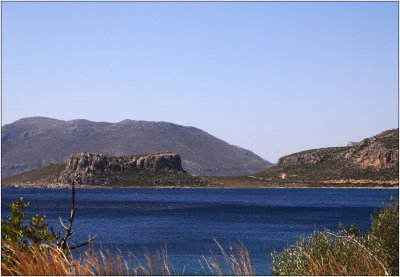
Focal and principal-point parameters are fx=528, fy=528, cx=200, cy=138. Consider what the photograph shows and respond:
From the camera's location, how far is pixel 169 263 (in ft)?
40.2

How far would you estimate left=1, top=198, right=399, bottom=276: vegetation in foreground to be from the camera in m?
6.83

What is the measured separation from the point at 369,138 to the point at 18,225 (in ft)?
630

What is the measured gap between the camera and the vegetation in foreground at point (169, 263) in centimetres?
683

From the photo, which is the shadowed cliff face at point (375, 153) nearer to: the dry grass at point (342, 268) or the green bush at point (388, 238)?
the green bush at point (388, 238)

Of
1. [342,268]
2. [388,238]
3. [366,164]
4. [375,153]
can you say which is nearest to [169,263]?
[342,268]

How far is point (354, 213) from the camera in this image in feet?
340


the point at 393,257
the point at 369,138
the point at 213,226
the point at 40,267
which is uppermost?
the point at 369,138

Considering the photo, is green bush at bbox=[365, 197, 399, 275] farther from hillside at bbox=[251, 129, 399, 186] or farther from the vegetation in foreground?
hillside at bbox=[251, 129, 399, 186]

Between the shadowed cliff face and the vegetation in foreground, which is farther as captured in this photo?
the shadowed cliff face

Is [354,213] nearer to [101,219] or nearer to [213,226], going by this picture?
[213,226]

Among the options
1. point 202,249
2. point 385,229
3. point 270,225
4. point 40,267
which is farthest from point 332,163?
point 40,267

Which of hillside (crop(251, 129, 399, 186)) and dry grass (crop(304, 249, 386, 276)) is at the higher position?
hillside (crop(251, 129, 399, 186))

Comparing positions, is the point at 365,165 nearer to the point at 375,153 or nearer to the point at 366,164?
the point at 366,164

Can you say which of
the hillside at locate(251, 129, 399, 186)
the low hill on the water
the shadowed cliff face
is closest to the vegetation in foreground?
the shadowed cliff face
